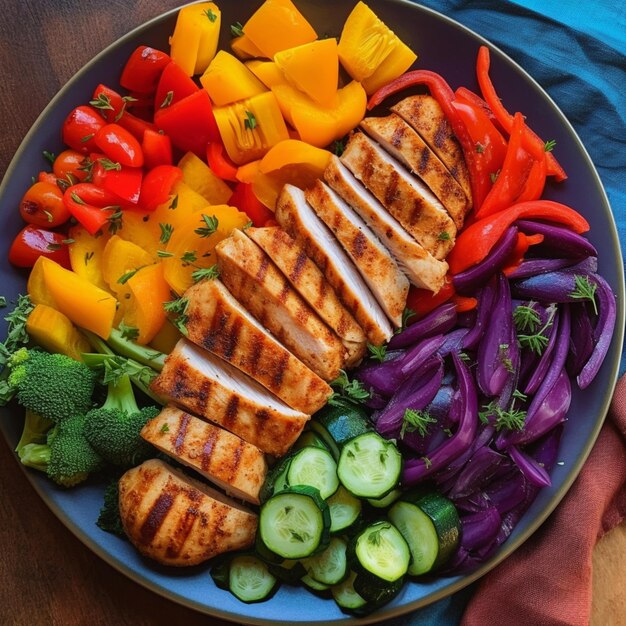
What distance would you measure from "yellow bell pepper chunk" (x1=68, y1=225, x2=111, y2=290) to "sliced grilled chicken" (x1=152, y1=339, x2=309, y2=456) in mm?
596

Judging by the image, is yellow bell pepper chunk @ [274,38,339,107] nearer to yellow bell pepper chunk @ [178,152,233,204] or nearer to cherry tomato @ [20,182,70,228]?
yellow bell pepper chunk @ [178,152,233,204]

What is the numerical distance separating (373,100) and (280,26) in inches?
22.8

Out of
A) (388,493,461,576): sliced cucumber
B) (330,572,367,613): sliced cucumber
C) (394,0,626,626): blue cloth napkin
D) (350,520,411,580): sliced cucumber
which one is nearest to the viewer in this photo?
(350,520,411,580): sliced cucumber

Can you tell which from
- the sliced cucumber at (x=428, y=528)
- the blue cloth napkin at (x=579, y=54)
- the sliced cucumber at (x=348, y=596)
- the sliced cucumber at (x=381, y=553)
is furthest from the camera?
the blue cloth napkin at (x=579, y=54)

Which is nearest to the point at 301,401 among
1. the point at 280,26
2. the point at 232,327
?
the point at 232,327

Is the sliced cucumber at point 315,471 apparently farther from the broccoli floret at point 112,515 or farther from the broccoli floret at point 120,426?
the broccoli floret at point 112,515

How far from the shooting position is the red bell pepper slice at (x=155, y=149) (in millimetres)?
3422

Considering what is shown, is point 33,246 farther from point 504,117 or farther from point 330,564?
point 504,117

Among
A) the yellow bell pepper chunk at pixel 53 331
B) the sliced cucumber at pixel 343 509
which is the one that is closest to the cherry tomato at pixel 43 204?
the yellow bell pepper chunk at pixel 53 331

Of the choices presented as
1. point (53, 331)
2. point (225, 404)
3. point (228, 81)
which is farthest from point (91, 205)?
point (225, 404)

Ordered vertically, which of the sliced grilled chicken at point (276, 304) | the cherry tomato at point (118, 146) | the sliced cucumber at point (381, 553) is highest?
the cherry tomato at point (118, 146)

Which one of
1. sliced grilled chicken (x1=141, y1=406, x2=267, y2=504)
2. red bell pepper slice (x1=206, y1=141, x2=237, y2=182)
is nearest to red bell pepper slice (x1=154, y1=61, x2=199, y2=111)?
red bell pepper slice (x1=206, y1=141, x2=237, y2=182)

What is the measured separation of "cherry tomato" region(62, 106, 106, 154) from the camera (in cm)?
344

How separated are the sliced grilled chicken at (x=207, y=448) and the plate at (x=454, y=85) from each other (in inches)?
22.3
